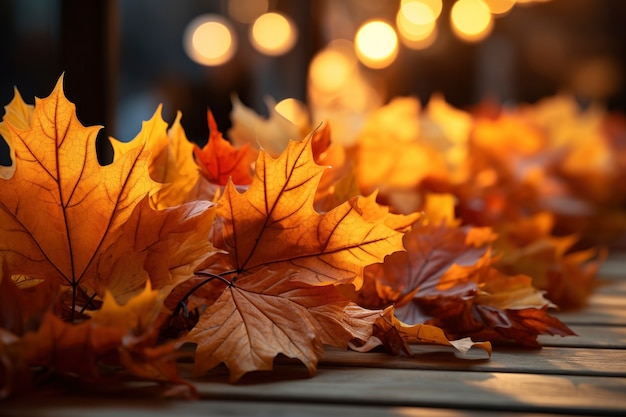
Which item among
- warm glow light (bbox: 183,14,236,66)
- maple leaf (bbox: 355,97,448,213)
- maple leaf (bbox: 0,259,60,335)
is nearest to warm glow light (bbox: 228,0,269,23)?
warm glow light (bbox: 183,14,236,66)

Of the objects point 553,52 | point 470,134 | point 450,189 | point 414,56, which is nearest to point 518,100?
point 553,52

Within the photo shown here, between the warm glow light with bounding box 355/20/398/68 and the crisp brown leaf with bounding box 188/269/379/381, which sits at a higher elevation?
the warm glow light with bounding box 355/20/398/68

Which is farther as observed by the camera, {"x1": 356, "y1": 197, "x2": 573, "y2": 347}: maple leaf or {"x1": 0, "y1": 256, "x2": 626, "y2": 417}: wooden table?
{"x1": 356, "y1": 197, "x2": 573, "y2": 347}: maple leaf

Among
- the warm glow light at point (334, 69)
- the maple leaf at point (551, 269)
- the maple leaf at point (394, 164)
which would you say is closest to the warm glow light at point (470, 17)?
the warm glow light at point (334, 69)

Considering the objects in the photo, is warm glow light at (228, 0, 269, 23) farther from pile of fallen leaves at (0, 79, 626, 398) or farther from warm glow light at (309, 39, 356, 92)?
pile of fallen leaves at (0, 79, 626, 398)

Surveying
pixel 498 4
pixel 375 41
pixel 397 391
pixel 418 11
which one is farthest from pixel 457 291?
pixel 418 11

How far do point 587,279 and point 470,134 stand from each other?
1.94 feet

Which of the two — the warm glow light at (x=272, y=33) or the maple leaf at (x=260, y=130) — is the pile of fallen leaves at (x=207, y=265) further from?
the warm glow light at (x=272, y=33)

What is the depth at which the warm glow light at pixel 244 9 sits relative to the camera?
5453mm

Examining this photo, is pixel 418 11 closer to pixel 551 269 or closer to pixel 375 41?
pixel 375 41

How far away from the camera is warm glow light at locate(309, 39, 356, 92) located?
495 cm

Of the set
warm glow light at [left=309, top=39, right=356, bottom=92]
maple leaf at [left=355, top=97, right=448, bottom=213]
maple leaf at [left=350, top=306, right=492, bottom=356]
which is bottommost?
maple leaf at [left=350, top=306, right=492, bottom=356]

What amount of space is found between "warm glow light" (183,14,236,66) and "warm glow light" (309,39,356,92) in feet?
2.06

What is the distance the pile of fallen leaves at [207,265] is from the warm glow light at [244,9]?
4.79 m
